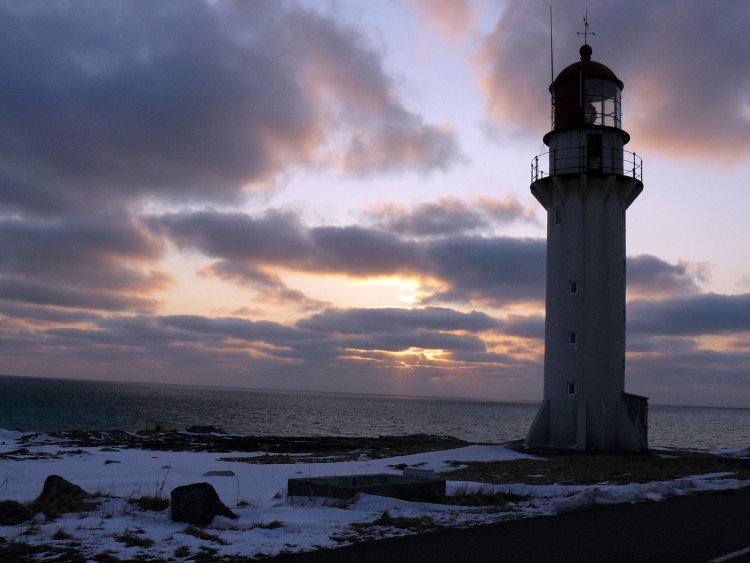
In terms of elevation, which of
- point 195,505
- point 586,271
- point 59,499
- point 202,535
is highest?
point 586,271

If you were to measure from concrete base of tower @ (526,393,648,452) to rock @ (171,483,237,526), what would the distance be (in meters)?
24.0

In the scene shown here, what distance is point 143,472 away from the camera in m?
25.8

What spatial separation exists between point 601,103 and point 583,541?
28.9 meters

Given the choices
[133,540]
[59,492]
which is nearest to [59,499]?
[59,492]

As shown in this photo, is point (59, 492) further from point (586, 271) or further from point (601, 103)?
point (601, 103)

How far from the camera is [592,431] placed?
3188 centimetres

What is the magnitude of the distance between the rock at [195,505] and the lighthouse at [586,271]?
955 inches

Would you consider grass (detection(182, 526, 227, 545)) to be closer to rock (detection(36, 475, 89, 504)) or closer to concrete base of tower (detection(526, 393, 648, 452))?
rock (detection(36, 475, 89, 504))

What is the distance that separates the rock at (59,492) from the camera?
13016 mm

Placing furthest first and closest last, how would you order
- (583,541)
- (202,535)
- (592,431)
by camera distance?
(592,431), (583,541), (202,535)

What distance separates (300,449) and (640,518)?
34.8 metres

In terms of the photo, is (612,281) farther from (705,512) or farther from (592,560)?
(592,560)

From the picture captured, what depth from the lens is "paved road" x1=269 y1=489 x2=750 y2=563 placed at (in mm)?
9188

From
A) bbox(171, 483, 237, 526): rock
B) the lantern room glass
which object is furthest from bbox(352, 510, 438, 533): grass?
the lantern room glass
